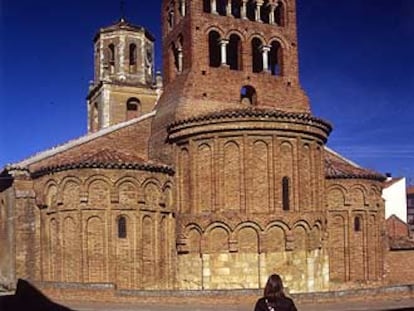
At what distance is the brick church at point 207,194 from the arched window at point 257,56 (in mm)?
88

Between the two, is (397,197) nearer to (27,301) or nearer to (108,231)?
(108,231)

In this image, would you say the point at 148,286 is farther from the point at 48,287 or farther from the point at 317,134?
the point at 317,134

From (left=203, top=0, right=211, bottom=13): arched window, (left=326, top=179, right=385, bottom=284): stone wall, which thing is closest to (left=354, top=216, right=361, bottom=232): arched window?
(left=326, top=179, right=385, bottom=284): stone wall

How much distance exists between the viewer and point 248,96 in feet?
84.6

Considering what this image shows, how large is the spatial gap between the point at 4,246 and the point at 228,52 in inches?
543

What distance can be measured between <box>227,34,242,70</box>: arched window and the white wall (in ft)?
106

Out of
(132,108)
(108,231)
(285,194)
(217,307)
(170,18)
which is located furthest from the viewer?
(132,108)

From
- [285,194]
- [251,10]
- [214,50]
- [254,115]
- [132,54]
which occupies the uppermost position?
[132,54]

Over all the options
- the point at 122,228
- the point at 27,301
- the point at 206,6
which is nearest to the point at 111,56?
the point at 206,6

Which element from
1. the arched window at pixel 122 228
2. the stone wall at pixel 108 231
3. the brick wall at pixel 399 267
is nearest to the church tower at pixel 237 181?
the stone wall at pixel 108 231

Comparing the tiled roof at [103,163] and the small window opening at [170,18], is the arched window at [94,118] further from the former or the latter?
the tiled roof at [103,163]

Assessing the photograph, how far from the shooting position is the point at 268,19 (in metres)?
26.8

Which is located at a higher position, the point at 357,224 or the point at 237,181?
the point at 237,181

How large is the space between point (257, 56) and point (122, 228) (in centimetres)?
1062
